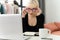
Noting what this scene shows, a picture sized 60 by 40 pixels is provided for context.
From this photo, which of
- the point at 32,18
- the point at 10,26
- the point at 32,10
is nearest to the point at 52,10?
the point at 32,18

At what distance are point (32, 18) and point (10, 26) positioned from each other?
3.04m

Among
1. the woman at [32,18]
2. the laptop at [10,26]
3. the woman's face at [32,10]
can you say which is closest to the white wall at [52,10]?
the woman at [32,18]

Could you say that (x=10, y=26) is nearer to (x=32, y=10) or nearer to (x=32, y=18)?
(x=32, y=10)

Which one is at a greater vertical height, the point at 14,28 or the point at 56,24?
the point at 14,28

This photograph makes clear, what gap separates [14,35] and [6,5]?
118 inches

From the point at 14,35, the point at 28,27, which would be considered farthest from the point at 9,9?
the point at 14,35

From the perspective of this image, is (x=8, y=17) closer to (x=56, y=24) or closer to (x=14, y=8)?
(x=14, y=8)

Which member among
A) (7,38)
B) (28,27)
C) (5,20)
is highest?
(5,20)

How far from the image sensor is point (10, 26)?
1127mm

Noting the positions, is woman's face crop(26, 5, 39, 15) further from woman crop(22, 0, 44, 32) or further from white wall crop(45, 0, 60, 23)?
white wall crop(45, 0, 60, 23)

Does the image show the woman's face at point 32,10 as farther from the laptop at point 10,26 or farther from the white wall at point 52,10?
the laptop at point 10,26

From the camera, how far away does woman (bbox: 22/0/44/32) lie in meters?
4.00

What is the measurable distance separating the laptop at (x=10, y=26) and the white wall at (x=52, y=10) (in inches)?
160

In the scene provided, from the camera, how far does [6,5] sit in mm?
4043
